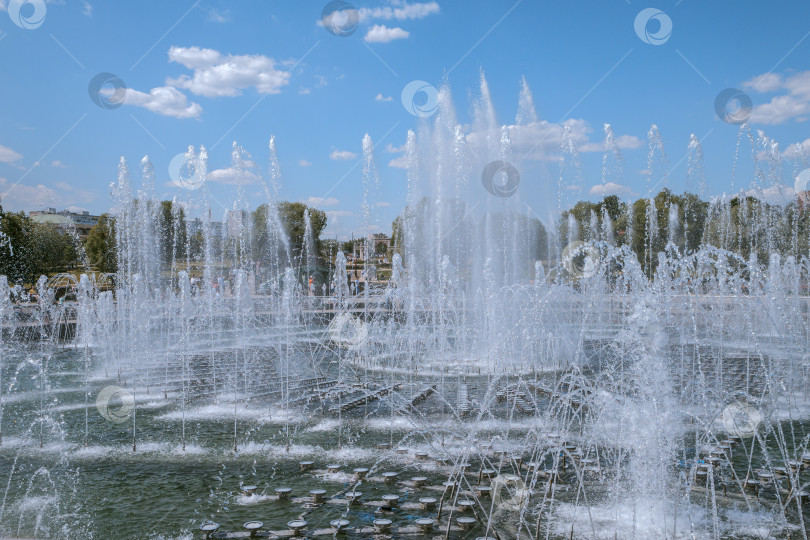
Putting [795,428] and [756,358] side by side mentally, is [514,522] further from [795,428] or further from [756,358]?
[756,358]

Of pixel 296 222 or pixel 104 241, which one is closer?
pixel 104 241

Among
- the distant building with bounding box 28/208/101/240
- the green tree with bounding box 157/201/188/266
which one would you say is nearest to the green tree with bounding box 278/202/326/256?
the green tree with bounding box 157/201/188/266

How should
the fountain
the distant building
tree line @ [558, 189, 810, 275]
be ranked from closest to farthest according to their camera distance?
1. the fountain
2. tree line @ [558, 189, 810, 275]
3. the distant building

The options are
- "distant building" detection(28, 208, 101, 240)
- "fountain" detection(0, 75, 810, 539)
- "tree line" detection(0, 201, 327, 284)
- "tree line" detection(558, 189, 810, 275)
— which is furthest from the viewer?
"distant building" detection(28, 208, 101, 240)

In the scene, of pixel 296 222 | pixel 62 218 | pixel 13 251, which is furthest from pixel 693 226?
pixel 62 218

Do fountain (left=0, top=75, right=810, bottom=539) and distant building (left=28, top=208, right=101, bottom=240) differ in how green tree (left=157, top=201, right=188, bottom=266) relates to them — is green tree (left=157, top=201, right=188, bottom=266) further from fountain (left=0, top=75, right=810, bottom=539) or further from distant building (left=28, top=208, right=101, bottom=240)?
fountain (left=0, top=75, right=810, bottom=539)

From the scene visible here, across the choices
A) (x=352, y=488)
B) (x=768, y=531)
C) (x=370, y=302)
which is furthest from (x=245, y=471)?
(x=370, y=302)

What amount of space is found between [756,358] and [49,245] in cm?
5658

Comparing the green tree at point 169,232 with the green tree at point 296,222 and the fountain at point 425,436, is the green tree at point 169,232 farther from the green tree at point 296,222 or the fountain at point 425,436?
the fountain at point 425,436

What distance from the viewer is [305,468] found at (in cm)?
905

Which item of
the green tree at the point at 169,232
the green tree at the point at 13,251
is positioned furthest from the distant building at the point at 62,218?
the green tree at the point at 13,251

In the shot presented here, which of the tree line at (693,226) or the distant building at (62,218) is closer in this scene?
the tree line at (693,226)

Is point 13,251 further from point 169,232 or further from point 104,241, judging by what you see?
point 169,232

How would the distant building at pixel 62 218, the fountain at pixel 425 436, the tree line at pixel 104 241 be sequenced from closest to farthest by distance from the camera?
the fountain at pixel 425 436 → the tree line at pixel 104 241 → the distant building at pixel 62 218
